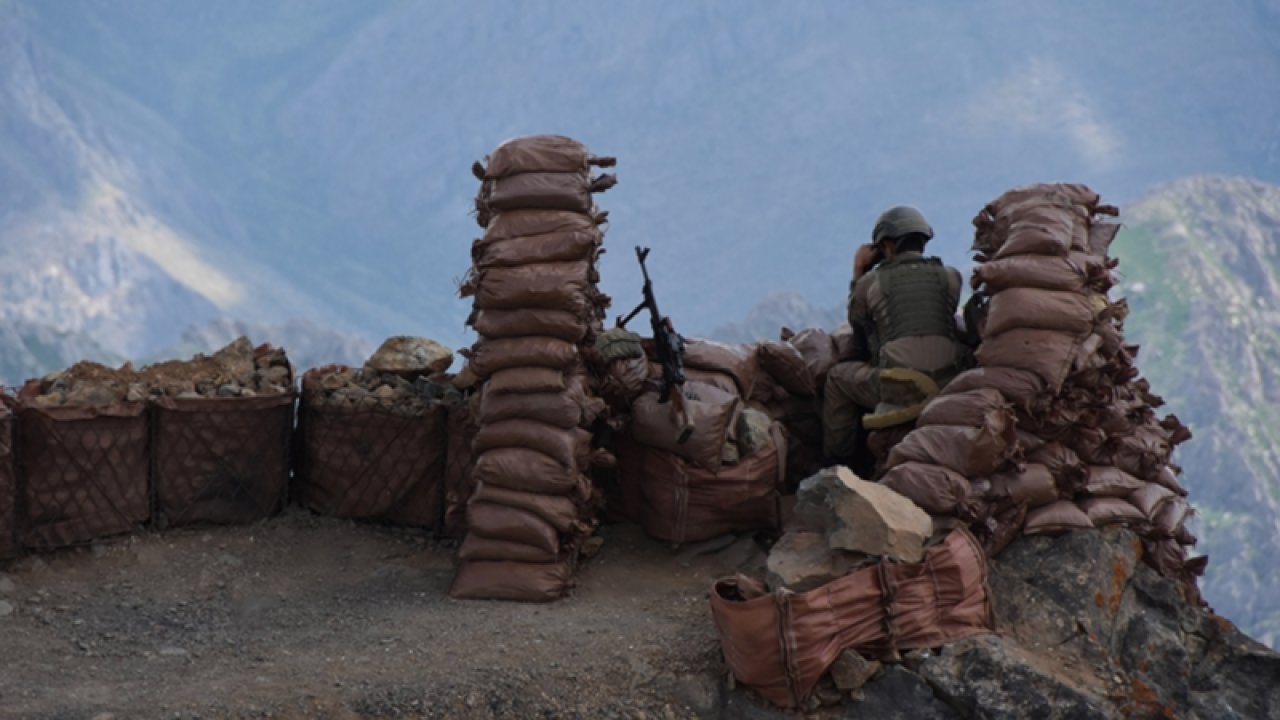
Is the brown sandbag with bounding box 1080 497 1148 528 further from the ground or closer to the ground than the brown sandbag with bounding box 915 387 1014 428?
closer to the ground

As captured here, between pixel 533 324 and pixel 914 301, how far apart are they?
231 centimetres

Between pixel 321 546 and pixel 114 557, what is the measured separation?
1220mm

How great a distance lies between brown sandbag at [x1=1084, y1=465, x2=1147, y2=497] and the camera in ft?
25.4

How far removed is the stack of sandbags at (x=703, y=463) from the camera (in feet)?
27.7

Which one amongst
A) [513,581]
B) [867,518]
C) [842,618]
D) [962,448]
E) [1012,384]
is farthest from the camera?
[513,581]

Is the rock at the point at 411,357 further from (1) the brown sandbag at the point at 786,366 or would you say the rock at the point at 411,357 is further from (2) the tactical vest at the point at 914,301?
(2) the tactical vest at the point at 914,301

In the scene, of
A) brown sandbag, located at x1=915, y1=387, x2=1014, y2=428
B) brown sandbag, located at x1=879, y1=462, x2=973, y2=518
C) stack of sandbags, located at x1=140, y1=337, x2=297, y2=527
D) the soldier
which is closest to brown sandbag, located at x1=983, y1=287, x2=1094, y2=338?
brown sandbag, located at x1=915, y1=387, x2=1014, y2=428

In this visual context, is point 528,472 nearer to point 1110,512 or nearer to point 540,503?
point 540,503

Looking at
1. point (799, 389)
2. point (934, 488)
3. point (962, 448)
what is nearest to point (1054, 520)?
point (962, 448)

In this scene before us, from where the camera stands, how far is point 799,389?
934 centimetres

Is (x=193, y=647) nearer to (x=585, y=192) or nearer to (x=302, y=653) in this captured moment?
(x=302, y=653)

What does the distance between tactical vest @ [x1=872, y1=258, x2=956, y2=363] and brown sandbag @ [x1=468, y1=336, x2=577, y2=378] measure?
76.6 inches

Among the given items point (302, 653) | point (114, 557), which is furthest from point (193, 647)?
point (114, 557)

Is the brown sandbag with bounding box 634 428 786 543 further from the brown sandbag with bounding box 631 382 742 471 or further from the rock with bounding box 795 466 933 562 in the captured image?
the rock with bounding box 795 466 933 562
